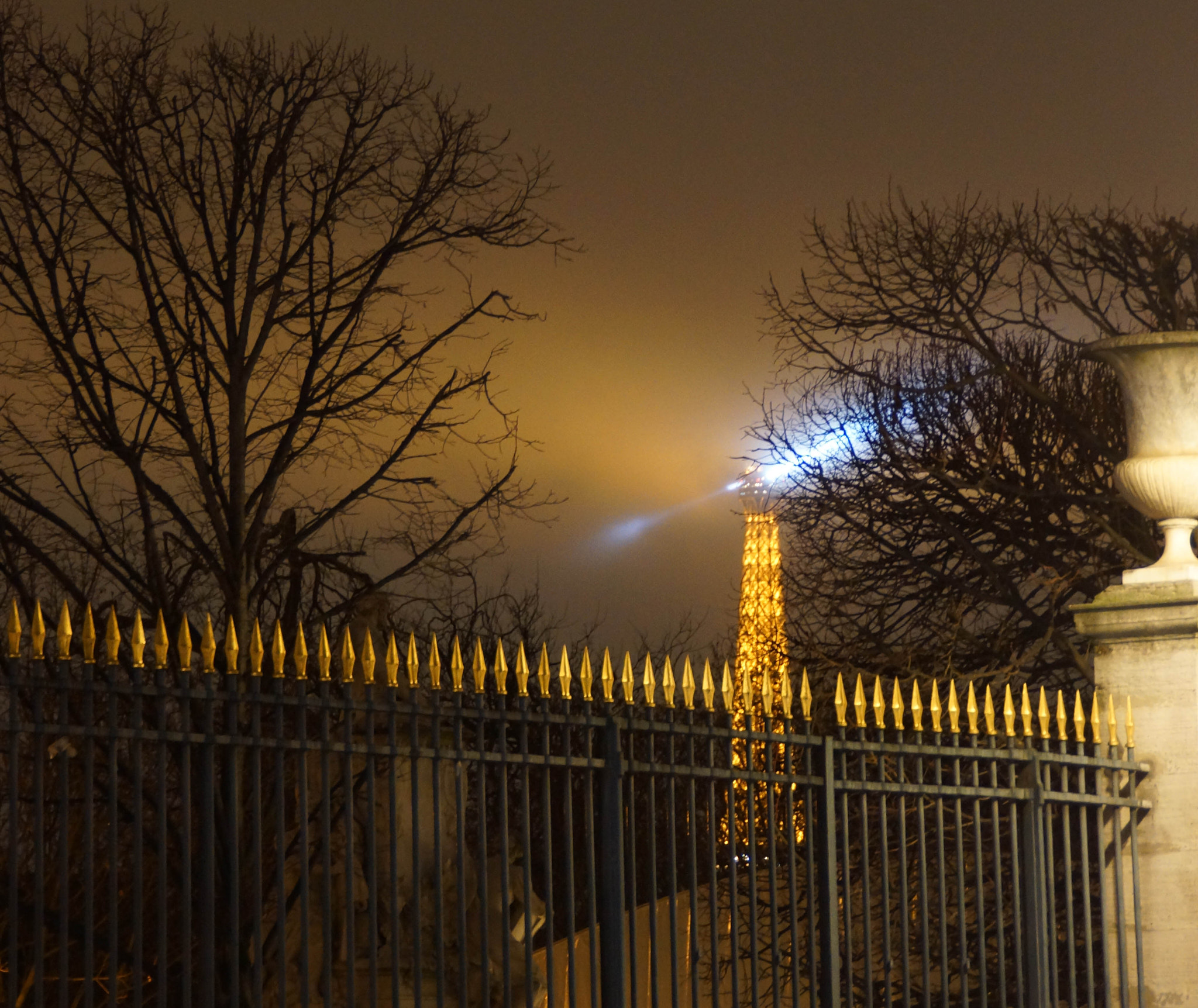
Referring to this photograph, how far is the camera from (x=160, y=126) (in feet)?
37.6

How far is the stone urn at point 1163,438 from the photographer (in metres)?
7.13

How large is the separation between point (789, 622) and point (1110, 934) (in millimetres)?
10249

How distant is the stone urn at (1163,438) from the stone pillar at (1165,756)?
0.48 feet

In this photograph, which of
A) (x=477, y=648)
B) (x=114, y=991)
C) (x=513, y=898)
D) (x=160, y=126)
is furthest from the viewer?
(x=160, y=126)

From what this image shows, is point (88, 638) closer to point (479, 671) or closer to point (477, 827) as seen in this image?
point (479, 671)

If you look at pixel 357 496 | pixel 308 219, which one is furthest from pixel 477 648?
pixel 308 219

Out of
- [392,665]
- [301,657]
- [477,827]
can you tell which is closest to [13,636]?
[301,657]

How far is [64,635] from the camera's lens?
4.10 meters

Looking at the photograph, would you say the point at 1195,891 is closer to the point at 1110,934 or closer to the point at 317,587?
the point at 1110,934

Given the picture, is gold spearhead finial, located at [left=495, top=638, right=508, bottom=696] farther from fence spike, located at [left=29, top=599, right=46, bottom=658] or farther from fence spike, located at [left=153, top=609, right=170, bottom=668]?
fence spike, located at [left=29, top=599, right=46, bottom=658]

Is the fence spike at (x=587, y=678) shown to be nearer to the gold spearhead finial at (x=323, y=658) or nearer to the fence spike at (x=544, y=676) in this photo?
the fence spike at (x=544, y=676)

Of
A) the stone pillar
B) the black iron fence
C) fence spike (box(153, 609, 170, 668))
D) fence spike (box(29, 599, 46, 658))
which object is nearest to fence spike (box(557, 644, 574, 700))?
the black iron fence

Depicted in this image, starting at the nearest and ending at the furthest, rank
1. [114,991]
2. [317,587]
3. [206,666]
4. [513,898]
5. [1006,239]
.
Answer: [206,666], [114,991], [513,898], [317,587], [1006,239]

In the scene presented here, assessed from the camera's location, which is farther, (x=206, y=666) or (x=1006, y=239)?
(x=1006, y=239)
